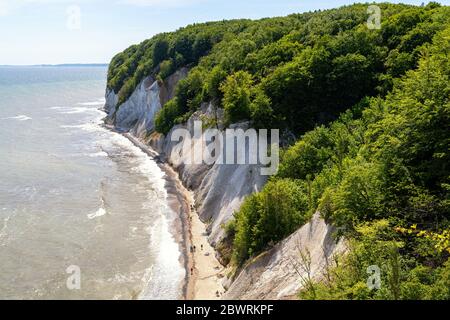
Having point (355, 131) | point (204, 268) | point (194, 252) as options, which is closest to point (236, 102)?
point (355, 131)

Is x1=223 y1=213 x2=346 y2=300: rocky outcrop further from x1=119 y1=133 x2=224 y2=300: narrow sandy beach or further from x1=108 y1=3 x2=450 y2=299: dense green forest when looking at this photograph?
x1=119 y1=133 x2=224 y2=300: narrow sandy beach

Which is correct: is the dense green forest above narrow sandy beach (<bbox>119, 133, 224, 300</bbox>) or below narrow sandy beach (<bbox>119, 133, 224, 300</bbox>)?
above

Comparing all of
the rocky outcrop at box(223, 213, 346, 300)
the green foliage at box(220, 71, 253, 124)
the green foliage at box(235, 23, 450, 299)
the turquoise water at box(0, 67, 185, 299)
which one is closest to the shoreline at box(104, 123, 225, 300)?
the turquoise water at box(0, 67, 185, 299)

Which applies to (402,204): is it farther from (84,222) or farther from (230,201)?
(84,222)

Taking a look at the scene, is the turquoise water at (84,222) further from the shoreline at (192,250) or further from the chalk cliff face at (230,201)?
the chalk cliff face at (230,201)

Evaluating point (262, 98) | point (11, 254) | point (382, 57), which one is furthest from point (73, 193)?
point (382, 57)

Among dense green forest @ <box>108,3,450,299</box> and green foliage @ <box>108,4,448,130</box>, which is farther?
green foliage @ <box>108,4,448,130</box>

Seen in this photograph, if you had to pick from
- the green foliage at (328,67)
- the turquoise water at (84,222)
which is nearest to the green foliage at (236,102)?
the green foliage at (328,67)
